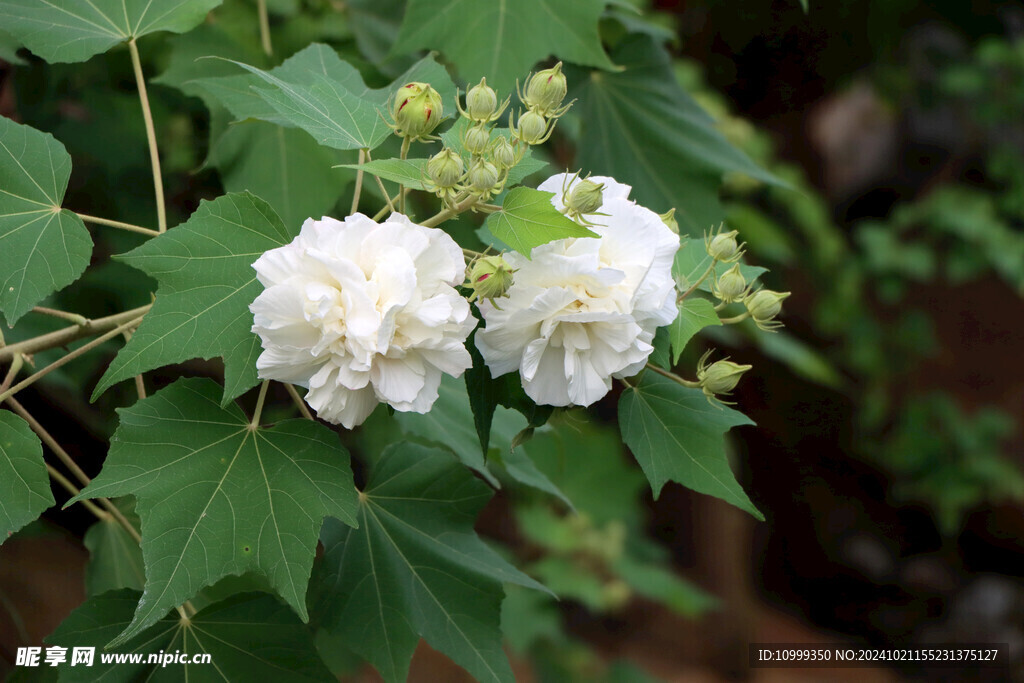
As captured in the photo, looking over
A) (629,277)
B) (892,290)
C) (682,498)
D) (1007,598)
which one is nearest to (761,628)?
(682,498)

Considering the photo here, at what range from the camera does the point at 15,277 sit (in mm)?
865

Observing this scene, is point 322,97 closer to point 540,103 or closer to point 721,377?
point 540,103

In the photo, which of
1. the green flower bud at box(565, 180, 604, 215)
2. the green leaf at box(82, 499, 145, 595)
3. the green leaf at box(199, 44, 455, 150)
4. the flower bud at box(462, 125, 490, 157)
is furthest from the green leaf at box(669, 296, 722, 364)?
the green leaf at box(82, 499, 145, 595)

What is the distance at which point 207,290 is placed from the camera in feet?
2.67

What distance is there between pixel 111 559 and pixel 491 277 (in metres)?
0.90

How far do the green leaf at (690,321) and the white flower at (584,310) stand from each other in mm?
54

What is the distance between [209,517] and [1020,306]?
13.9 ft

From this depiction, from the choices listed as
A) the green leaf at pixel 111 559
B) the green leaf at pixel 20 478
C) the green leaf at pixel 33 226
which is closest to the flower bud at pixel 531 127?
the green leaf at pixel 33 226

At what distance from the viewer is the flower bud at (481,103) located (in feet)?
2.46

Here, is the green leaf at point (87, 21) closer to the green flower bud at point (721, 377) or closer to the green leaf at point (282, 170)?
the green leaf at point (282, 170)

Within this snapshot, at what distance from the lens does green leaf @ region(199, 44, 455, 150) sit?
855 mm

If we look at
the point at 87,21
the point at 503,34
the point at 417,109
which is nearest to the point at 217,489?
the point at 417,109

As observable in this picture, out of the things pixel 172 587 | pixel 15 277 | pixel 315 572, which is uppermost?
pixel 15 277

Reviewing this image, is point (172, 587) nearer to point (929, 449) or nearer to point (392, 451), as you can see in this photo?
point (392, 451)
